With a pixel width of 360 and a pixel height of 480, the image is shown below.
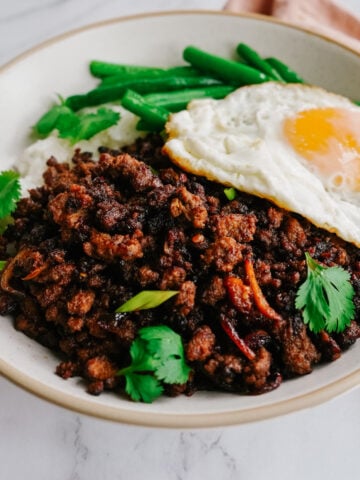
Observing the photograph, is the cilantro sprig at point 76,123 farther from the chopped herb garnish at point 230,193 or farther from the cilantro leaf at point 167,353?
the cilantro leaf at point 167,353

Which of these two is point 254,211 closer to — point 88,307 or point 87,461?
point 88,307

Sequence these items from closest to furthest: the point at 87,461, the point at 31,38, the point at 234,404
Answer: the point at 234,404 < the point at 87,461 < the point at 31,38

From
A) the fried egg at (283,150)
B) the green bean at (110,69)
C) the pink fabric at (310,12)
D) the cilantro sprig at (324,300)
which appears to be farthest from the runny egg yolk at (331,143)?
the pink fabric at (310,12)

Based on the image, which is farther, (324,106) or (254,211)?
(324,106)

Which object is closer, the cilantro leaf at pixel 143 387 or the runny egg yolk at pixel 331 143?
the cilantro leaf at pixel 143 387

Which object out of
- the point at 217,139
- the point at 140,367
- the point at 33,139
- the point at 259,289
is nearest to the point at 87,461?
the point at 140,367

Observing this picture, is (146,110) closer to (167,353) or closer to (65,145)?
(65,145)
